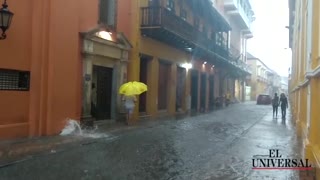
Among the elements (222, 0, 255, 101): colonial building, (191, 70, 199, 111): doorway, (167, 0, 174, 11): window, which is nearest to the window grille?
(167, 0, 174, 11): window

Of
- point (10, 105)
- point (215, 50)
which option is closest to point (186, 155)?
point (10, 105)

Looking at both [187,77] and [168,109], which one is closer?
[168,109]

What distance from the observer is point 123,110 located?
57.0ft

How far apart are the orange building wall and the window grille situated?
5.3 inches

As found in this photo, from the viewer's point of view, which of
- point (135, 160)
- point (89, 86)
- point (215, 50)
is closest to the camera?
point (135, 160)

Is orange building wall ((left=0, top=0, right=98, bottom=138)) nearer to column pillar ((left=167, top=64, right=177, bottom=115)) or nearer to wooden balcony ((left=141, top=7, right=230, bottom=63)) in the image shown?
wooden balcony ((left=141, top=7, right=230, bottom=63))

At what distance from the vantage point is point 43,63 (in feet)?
40.2

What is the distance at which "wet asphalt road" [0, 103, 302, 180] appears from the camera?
25.4ft

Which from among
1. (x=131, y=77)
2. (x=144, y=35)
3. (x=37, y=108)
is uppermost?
(x=144, y=35)

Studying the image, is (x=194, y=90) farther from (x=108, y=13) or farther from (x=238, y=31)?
(x=238, y=31)

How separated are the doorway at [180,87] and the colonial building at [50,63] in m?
9.79

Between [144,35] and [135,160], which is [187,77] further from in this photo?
[135,160]

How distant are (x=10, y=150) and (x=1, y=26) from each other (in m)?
2.99

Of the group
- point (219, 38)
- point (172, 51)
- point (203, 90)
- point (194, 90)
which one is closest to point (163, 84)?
point (172, 51)
